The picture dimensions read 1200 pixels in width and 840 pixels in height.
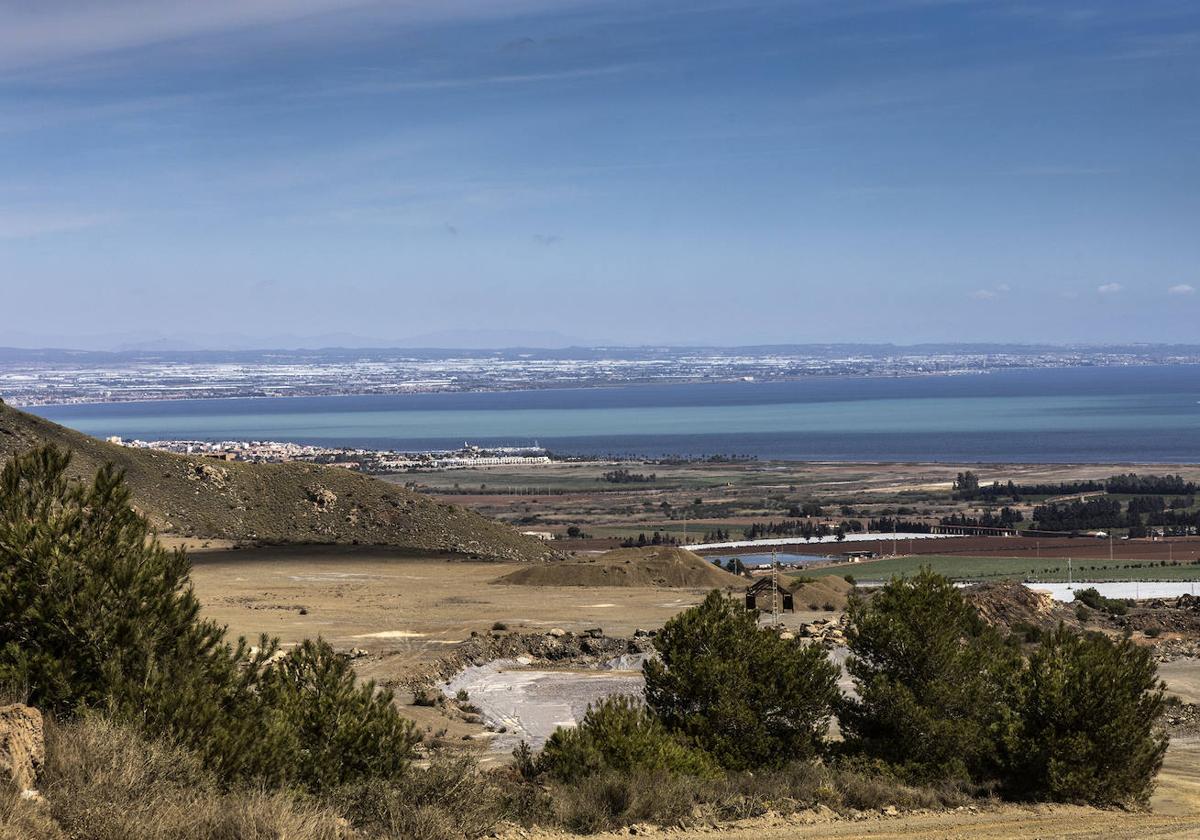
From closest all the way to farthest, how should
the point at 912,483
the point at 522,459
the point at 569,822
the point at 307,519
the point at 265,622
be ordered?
1. the point at 569,822
2. the point at 265,622
3. the point at 307,519
4. the point at 912,483
5. the point at 522,459

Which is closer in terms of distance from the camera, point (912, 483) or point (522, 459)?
point (912, 483)

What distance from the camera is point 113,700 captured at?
1525 centimetres

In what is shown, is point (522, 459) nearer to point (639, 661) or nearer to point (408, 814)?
point (639, 661)

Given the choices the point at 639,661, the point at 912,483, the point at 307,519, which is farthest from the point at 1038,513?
the point at 639,661

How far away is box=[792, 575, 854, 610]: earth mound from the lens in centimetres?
5200

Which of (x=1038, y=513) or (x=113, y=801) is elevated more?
(x=113, y=801)

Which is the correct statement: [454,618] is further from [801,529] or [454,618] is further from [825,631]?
[801,529]

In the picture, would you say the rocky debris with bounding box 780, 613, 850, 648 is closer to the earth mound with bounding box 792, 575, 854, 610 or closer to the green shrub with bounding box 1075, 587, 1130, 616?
the earth mound with bounding box 792, 575, 854, 610

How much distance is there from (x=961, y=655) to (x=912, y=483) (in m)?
119

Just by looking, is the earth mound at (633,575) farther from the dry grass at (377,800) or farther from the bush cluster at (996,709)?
the dry grass at (377,800)

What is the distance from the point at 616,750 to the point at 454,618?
29.7 meters

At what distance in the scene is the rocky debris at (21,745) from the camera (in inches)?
538

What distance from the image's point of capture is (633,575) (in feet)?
198

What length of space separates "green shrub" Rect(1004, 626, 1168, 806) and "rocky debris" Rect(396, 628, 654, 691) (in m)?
20.7
